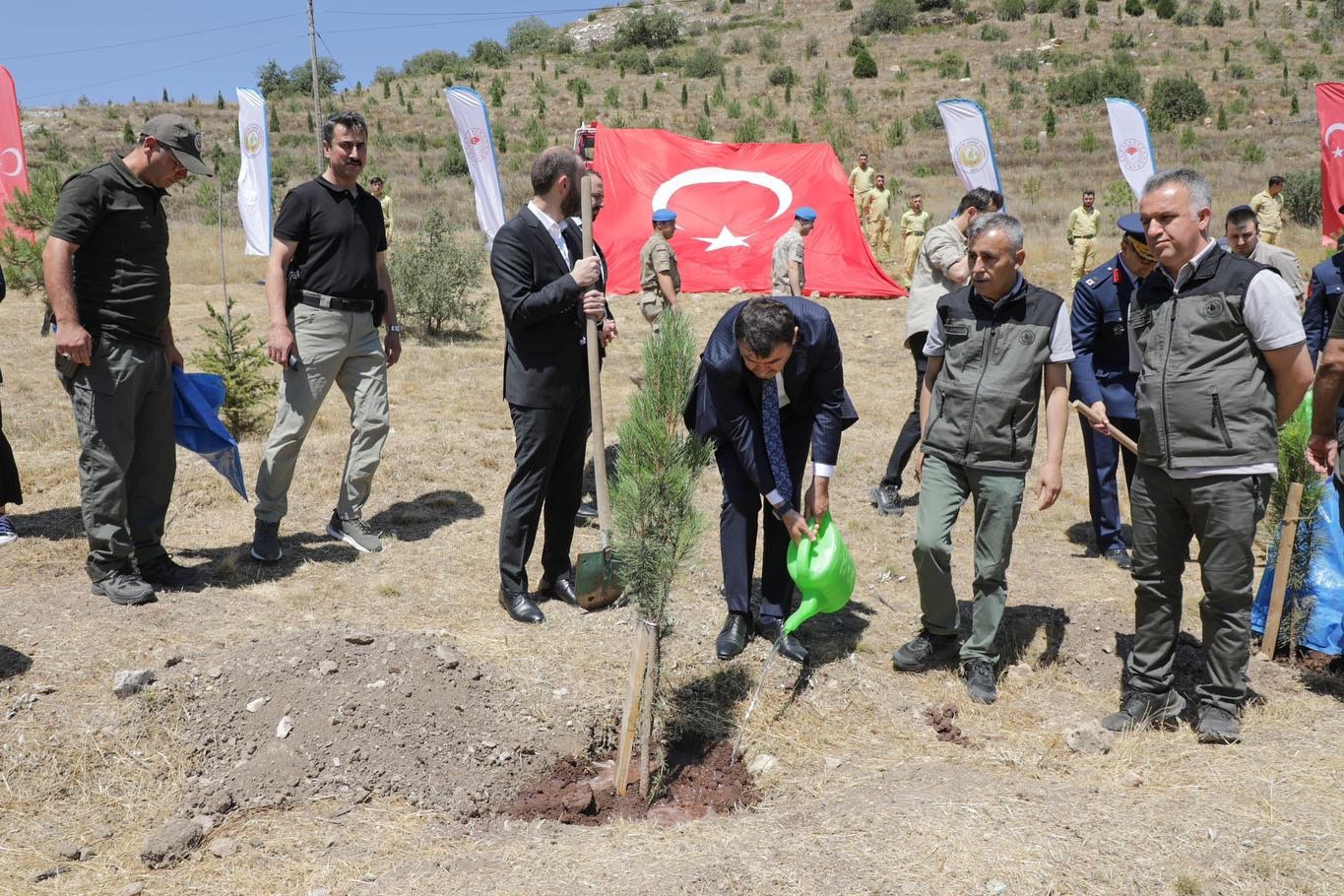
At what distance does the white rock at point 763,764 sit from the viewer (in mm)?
3521

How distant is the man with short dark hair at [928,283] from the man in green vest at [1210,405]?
1.72 meters

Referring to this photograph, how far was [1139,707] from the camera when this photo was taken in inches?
147

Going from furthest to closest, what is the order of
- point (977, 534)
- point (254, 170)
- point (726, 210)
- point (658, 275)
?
point (726, 210) → point (254, 170) → point (658, 275) → point (977, 534)

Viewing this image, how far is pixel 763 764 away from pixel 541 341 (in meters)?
1.82

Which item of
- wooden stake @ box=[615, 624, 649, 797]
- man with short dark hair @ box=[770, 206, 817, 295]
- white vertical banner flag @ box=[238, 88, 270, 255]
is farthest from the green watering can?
white vertical banner flag @ box=[238, 88, 270, 255]

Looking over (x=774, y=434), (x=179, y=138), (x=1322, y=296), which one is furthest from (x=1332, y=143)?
(x=179, y=138)

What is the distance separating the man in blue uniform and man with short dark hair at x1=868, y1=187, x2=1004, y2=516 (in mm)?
626

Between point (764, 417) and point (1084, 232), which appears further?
point (1084, 232)

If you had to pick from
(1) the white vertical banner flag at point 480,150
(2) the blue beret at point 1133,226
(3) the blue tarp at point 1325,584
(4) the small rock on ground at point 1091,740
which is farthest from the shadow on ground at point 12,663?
(1) the white vertical banner flag at point 480,150

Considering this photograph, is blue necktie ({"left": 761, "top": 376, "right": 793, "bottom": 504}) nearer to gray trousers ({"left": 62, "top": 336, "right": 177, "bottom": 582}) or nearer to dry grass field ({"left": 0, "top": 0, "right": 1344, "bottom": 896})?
dry grass field ({"left": 0, "top": 0, "right": 1344, "bottom": 896})

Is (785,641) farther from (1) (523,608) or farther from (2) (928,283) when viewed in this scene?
(2) (928,283)

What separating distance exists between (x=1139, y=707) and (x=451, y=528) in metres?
3.44

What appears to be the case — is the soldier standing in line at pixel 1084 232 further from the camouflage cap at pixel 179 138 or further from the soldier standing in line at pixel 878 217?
the camouflage cap at pixel 179 138

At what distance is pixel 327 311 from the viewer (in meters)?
4.70
